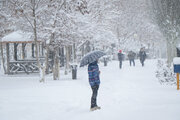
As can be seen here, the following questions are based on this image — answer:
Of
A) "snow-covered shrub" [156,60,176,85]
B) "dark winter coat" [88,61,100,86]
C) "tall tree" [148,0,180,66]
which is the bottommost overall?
"snow-covered shrub" [156,60,176,85]

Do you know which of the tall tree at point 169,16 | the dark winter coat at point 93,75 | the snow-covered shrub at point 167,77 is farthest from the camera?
the tall tree at point 169,16

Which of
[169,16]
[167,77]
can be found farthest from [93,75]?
[169,16]

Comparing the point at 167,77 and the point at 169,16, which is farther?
the point at 169,16

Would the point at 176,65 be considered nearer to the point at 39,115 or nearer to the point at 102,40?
the point at 39,115

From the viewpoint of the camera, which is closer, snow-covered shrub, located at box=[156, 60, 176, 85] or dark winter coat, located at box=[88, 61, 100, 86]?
dark winter coat, located at box=[88, 61, 100, 86]

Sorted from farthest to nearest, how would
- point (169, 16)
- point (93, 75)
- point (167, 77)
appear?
point (169, 16)
point (167, 77)
point (93, 75)

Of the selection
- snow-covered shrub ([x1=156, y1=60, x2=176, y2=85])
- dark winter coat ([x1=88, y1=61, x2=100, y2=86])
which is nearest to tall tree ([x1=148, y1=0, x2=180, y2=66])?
snow-covered shrub ([x1=156, y1=60, x2=176, y2=85])

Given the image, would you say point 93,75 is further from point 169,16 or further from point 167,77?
point 169,16

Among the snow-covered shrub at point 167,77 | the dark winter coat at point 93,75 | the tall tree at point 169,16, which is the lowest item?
the snow-covered shrub at point 167,77

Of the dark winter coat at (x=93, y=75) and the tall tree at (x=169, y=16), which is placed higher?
the tall tree at (x=169, y=16)

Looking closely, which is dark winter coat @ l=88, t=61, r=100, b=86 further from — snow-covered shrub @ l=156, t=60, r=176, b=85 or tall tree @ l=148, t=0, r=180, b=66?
tall tree @ l=148, t=0, r=180, b=66

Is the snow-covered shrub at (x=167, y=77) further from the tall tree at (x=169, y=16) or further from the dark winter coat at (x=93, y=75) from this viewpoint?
the tall tree at (x=169, y=16)

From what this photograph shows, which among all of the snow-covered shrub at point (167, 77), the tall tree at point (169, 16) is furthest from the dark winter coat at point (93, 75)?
the tall tree at point (169, 16)

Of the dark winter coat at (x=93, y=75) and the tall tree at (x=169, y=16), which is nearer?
the dark winter coat at (x=93, y=75)
